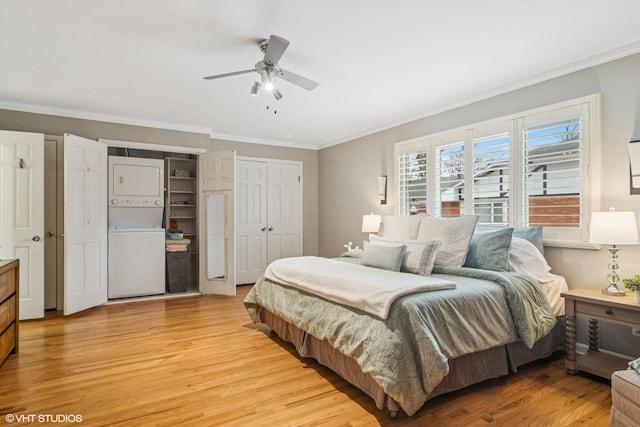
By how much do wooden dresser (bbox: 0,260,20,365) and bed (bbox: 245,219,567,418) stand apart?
213 cm

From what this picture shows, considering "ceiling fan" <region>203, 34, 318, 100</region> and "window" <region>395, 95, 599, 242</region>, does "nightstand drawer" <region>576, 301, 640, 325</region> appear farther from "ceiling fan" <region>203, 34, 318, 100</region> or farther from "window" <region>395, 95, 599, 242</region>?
"ceiling fan" <region>203, 34, 318, 100</region>

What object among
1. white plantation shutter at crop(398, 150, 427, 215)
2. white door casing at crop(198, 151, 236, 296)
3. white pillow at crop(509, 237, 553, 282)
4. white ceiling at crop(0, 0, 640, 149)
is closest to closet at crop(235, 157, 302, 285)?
white door casing at crop(198, 151, 236, 296)

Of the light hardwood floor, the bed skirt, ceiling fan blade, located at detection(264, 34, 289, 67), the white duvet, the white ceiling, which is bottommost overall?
the light hardwood floor

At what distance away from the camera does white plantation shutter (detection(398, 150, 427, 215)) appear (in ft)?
15.0

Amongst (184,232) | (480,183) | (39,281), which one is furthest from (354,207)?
(39,281)

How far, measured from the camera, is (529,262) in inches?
119

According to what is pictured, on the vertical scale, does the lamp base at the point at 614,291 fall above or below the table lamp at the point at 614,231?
below

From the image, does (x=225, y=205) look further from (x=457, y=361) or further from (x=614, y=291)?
(x=614, y=291)

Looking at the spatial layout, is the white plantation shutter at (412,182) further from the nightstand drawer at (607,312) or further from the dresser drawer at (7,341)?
the dresser drawer at (7,341)

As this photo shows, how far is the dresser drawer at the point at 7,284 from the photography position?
279 cm

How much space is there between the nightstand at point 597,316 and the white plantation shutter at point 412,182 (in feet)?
6.91

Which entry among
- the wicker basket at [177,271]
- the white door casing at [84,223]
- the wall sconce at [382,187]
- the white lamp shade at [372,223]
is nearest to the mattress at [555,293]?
the white lamp shade at [372,223]

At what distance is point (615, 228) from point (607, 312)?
596 millimetres

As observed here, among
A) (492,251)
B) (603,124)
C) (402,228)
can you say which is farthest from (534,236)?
(402,228)
